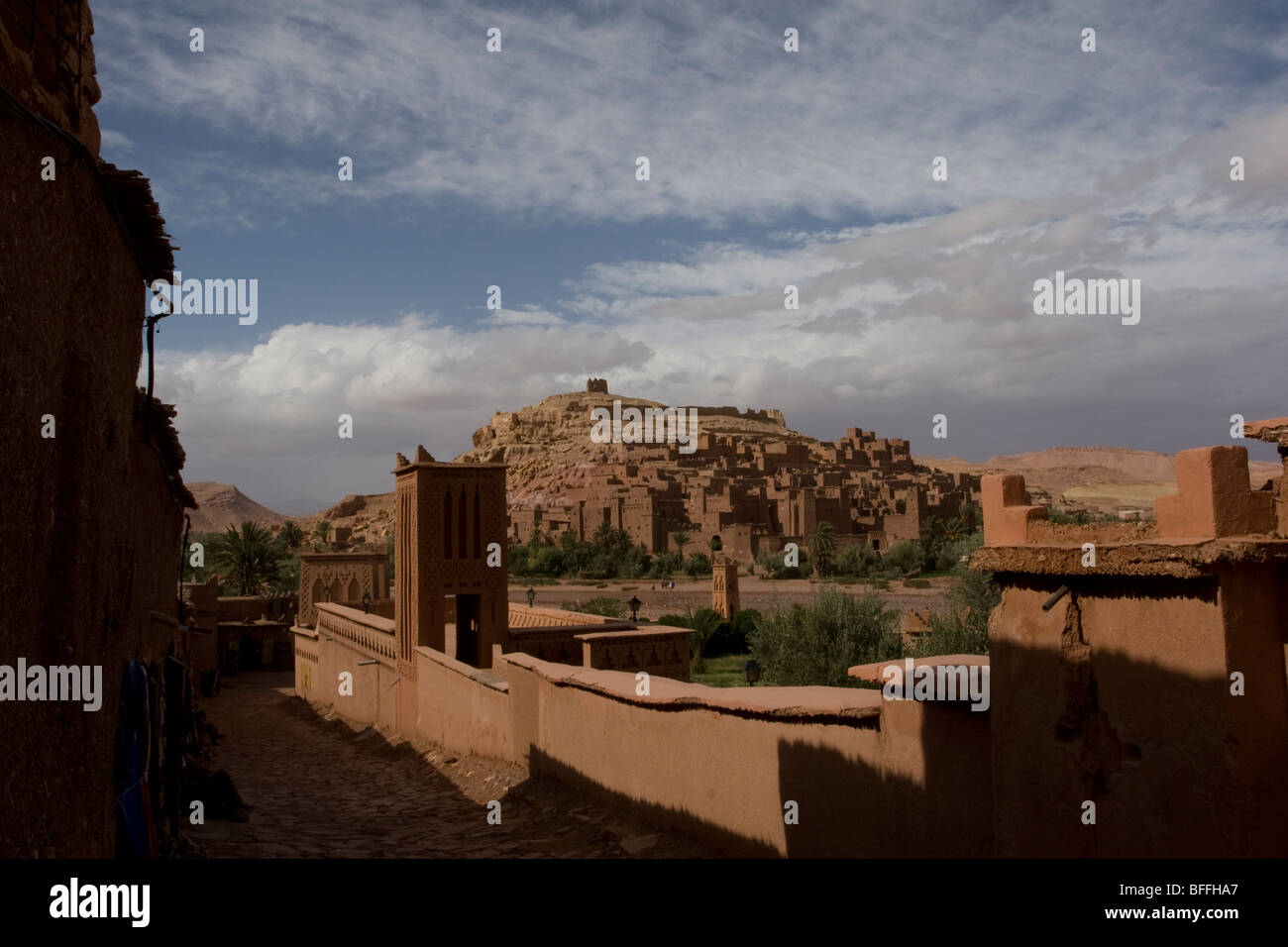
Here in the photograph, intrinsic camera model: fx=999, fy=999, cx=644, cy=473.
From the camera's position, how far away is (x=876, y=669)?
253 inches

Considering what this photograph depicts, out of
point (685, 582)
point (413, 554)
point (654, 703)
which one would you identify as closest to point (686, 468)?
point (685, 582)

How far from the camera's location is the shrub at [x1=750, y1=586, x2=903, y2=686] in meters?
19.0

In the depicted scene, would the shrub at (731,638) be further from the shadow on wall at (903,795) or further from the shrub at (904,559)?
the shrub at (904,559)

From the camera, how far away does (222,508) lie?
15462 cm

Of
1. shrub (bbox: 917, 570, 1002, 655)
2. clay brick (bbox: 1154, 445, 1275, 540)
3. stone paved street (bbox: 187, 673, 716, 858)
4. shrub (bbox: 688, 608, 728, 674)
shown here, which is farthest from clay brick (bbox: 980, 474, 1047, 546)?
shrub (bbox: 688, 608, 728, 674)

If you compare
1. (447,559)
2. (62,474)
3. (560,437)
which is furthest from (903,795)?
(560,437)

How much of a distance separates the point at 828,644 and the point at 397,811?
10868 mm

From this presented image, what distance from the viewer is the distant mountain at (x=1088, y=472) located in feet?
346

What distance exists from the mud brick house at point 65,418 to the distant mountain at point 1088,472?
91368 millimetres

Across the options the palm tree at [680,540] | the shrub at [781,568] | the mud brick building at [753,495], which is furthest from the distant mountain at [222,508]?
the shrub at [781,568]

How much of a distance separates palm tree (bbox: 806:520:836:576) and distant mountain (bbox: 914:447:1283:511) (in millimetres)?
37360

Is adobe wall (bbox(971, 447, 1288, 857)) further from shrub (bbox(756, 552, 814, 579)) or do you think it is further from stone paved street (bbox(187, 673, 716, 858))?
shrub (bbox(756, 552, 814, 579))
